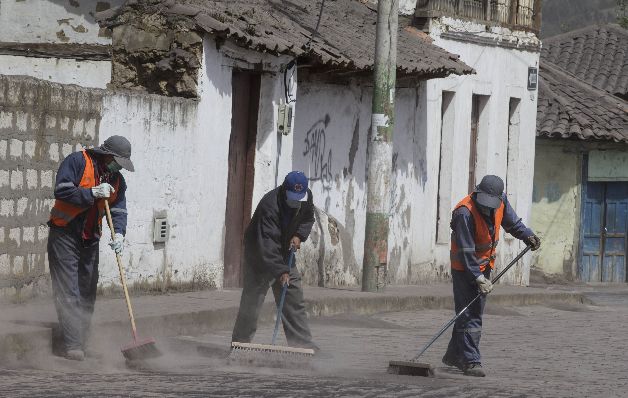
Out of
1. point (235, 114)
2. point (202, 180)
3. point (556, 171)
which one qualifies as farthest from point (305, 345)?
point (556, 171)

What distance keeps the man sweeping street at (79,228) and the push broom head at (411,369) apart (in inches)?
87.3

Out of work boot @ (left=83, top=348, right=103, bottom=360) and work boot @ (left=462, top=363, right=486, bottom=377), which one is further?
work boot @ (left=462, top=363, right=486, bottom=377)

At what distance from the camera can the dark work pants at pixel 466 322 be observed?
447 inches

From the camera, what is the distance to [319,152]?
19031 millimetres

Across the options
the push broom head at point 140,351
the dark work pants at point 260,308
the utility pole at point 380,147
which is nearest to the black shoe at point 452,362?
the dark work pants at point 260,308

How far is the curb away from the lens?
1081 cm

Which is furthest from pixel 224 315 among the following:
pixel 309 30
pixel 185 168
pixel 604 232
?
pixel 604 232

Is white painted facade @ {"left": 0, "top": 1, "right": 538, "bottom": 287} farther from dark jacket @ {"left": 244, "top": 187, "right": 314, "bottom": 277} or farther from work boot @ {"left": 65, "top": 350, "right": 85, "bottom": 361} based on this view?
work boot @ {"left": 65, "top": 350, "right": 85, "bottom": 361}

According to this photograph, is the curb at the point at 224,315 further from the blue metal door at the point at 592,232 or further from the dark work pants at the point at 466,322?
the blue metal door at the point at 592,232

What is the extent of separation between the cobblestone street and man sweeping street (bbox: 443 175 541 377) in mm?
213

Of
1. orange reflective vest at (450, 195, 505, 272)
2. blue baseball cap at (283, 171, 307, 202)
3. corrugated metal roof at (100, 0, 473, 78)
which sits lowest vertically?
orange reflective vest at (450, 195, 505, 272)

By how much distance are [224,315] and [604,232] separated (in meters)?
17.2

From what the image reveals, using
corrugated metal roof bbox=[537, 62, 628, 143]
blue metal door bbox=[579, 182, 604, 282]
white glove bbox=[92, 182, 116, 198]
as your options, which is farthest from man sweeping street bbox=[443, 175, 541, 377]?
blue metal door bbox=[579, 182, 604, 282]

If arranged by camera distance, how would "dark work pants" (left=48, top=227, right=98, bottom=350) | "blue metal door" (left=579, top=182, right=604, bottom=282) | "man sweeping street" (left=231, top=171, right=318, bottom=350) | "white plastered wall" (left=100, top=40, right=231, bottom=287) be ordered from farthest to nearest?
"blue metal door" (left=579, top=182, right=604, bottom=282) → "white plastered wall" (left=100, top=40, right=231, bottom=287) → "man sweeping street" (left=231, top=171, right=318, bottom=350) → "dark work pants" (left=48, top=227, right=98, bottom=350)
